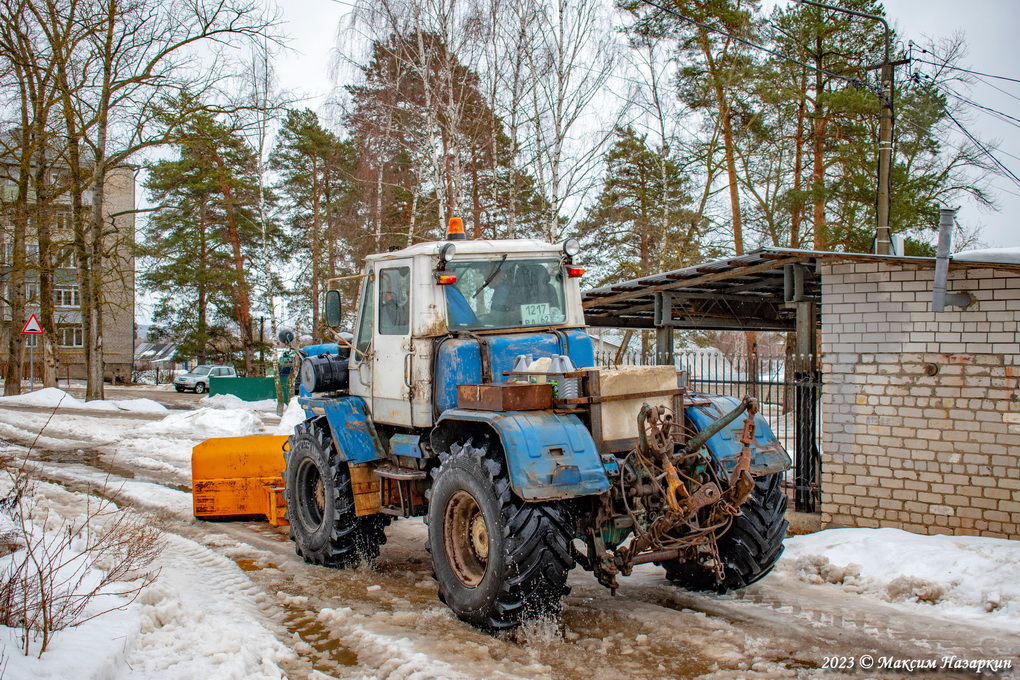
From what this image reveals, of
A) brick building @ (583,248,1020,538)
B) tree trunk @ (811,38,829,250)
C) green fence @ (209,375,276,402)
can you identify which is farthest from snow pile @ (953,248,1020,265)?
green fence @ (209,375,276,402)

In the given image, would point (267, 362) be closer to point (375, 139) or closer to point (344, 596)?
Result: point (375, 139)

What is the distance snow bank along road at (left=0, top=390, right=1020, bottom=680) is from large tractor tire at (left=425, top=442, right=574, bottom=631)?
149 mm

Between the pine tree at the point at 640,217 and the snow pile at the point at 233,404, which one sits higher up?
the pine tree at the point at 640,217

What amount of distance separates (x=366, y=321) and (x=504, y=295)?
4.28ft

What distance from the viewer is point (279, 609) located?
223 inches

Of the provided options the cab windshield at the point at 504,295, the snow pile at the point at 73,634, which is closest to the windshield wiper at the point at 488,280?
the cab windshield at the point at 504,295

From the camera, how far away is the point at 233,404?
26.5m

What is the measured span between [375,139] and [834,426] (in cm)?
1449

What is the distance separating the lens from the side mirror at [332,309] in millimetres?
6699

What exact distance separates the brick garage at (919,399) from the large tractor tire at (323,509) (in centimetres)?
494

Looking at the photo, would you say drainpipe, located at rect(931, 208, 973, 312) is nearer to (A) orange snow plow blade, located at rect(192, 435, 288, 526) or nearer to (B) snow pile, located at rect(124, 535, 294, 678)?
(B) snow pile, located at rect(124, 535, 294, 678)

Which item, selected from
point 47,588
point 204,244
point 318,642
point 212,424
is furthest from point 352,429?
point 204,244

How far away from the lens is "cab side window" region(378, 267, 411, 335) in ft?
20.6

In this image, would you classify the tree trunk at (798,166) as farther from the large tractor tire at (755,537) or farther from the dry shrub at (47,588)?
the dry shrub at (47,588)
